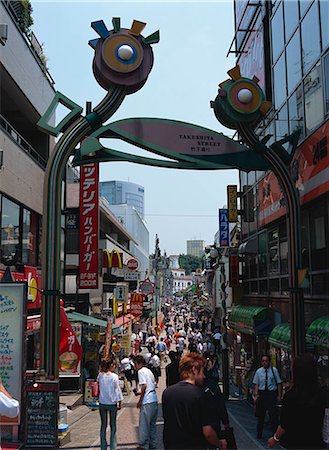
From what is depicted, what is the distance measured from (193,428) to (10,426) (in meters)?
5.63

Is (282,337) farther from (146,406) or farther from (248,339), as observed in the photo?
(248,339)

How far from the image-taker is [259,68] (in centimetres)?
1748

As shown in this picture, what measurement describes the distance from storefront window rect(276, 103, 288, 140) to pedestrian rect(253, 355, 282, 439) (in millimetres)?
6696

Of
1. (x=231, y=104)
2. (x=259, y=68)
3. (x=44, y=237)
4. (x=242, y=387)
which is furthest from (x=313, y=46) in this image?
(x=242, y=387)

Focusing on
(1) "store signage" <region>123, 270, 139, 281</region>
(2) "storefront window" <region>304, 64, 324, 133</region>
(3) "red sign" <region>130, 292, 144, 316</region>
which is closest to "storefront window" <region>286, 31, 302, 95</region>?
(2) "storefront window" <region>304, 64, 324, 133</region>

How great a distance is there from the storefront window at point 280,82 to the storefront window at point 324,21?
332 cm

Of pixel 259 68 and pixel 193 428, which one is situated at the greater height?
pixel 259 68

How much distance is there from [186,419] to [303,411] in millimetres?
1018

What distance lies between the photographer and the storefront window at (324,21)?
10895 mm

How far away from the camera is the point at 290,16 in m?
13.9

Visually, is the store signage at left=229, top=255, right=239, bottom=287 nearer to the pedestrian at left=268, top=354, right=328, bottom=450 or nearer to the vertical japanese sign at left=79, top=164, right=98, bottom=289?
the vertical japanese sign at left=79, top=164, right=98, bottom=289

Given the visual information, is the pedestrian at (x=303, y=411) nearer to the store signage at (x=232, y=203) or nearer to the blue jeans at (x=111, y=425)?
the blue jeans at (x=111, y=425)

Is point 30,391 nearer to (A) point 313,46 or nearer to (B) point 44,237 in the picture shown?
(B) point 44,237

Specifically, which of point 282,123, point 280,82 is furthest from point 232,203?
point 280,82
